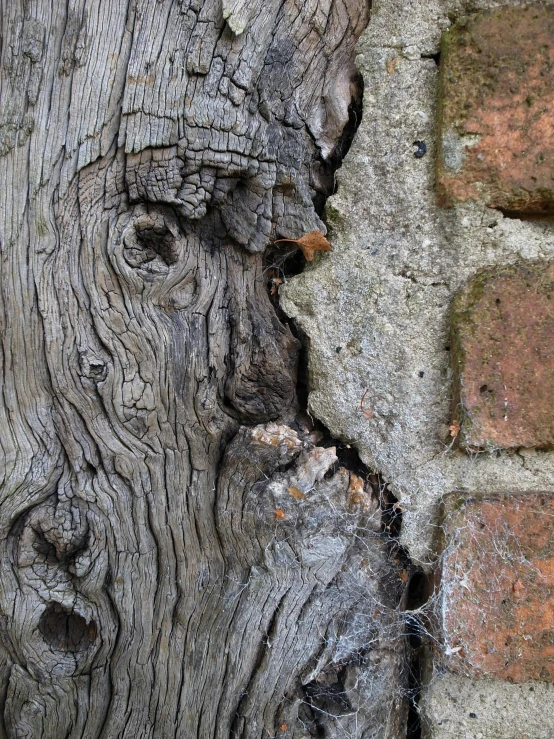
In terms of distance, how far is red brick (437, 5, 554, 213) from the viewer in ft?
2.04

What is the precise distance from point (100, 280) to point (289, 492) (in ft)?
1.12

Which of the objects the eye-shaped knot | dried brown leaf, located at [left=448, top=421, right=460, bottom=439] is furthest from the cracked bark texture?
dried brown leaf, located at [left=448, top=421, right=460, bottom=439]

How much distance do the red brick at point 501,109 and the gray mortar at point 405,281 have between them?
30mm

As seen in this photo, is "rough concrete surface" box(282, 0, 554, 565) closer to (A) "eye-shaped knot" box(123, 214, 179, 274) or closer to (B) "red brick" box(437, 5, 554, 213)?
(B) "red brick" box(437, 5, 554, 213)

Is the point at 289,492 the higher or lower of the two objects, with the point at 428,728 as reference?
higher

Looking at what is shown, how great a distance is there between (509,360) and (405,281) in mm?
150

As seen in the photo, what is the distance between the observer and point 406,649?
0.72m

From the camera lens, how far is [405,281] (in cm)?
69

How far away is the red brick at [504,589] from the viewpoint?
64 cm

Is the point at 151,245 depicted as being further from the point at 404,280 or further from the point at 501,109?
the point at 501,109

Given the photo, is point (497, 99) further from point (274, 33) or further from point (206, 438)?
point (206, 438)

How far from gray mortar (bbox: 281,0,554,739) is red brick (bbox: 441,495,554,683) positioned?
3 centimetres

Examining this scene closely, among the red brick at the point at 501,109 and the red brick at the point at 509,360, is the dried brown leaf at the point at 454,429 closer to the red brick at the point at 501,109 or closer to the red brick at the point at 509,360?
the red brick at the point at 509,360

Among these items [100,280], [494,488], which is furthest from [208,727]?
[100,280]
